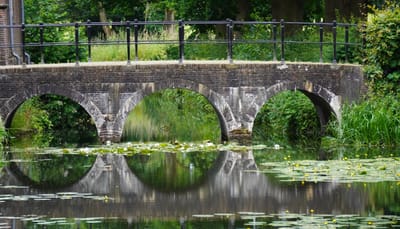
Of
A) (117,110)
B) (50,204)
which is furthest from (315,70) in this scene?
(50,204)

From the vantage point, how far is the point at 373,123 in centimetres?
2289

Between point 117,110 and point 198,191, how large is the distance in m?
8.03

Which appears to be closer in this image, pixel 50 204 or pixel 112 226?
pixel 112 226

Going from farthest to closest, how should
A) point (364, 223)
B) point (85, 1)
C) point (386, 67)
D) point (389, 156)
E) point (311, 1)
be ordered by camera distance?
point (85, 1) → point (311, 1) → point (386, 67) → point (389, 156) → point (364, 223)

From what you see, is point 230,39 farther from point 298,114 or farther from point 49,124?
point 49,124

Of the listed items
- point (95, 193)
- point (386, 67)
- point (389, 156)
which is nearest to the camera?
point (95, 193)

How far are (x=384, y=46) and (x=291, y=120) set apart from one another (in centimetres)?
385

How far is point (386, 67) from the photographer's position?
24609 millimetres

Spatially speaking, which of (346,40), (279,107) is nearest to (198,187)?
(346,40)

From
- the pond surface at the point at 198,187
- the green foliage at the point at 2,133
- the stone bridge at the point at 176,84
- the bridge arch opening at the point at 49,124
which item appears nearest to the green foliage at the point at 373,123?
the pond surface at the point at 198,187

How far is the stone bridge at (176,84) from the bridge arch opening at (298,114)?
0.03 meters

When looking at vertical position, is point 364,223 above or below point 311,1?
below

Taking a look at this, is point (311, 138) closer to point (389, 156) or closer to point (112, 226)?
point (389, 156)

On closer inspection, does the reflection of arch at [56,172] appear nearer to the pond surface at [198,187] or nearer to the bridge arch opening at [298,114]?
the pond surface at [198,187]
